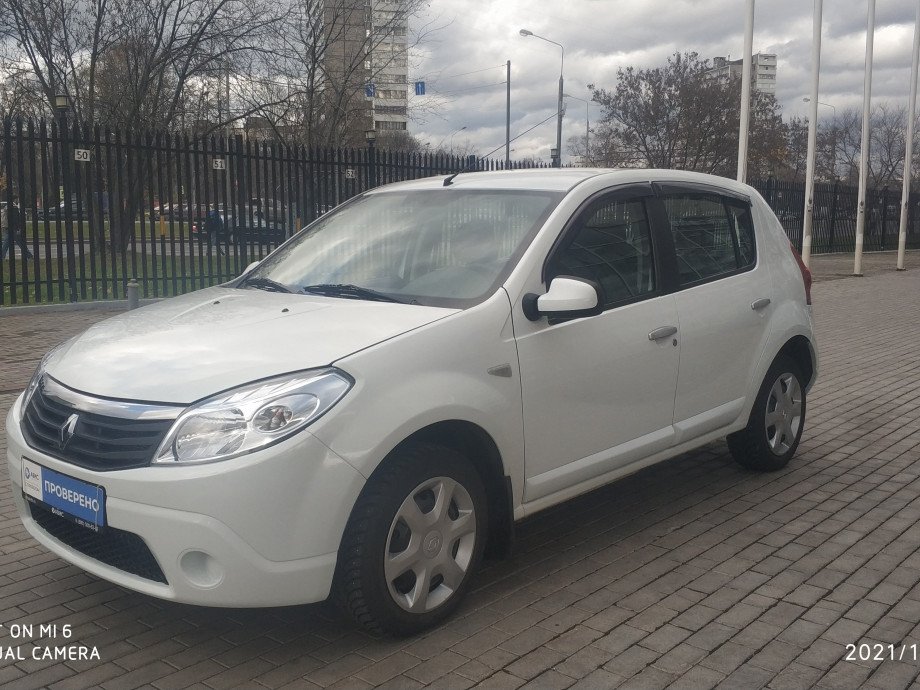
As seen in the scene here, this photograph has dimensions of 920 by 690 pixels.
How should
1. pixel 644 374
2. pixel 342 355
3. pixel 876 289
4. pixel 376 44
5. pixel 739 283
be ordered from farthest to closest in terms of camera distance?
pixel 376 44 → pixel 876 289 → pixel 739 283 → pixel 644 374 → pixel 342 355

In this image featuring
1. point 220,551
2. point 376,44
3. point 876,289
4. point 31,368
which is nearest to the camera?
point 220,551

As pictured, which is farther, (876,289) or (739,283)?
(876,289)

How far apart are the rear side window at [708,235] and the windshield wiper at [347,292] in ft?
5.40

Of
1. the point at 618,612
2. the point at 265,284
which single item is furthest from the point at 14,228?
the point at 618,612

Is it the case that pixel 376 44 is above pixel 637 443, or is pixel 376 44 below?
above

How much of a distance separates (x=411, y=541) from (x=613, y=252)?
1.79 meters

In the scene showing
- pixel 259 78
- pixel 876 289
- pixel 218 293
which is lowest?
pixel 876 289

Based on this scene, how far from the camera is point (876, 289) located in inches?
787

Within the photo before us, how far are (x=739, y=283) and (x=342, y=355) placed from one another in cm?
276

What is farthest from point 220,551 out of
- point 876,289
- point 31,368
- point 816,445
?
point 876,289

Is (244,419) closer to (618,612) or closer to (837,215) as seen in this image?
(618,612)

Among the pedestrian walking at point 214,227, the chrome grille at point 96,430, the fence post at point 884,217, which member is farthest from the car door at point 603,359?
the fence post at point 884,217

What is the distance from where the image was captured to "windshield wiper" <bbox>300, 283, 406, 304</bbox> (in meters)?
3.96

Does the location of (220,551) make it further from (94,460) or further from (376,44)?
(376,44)
